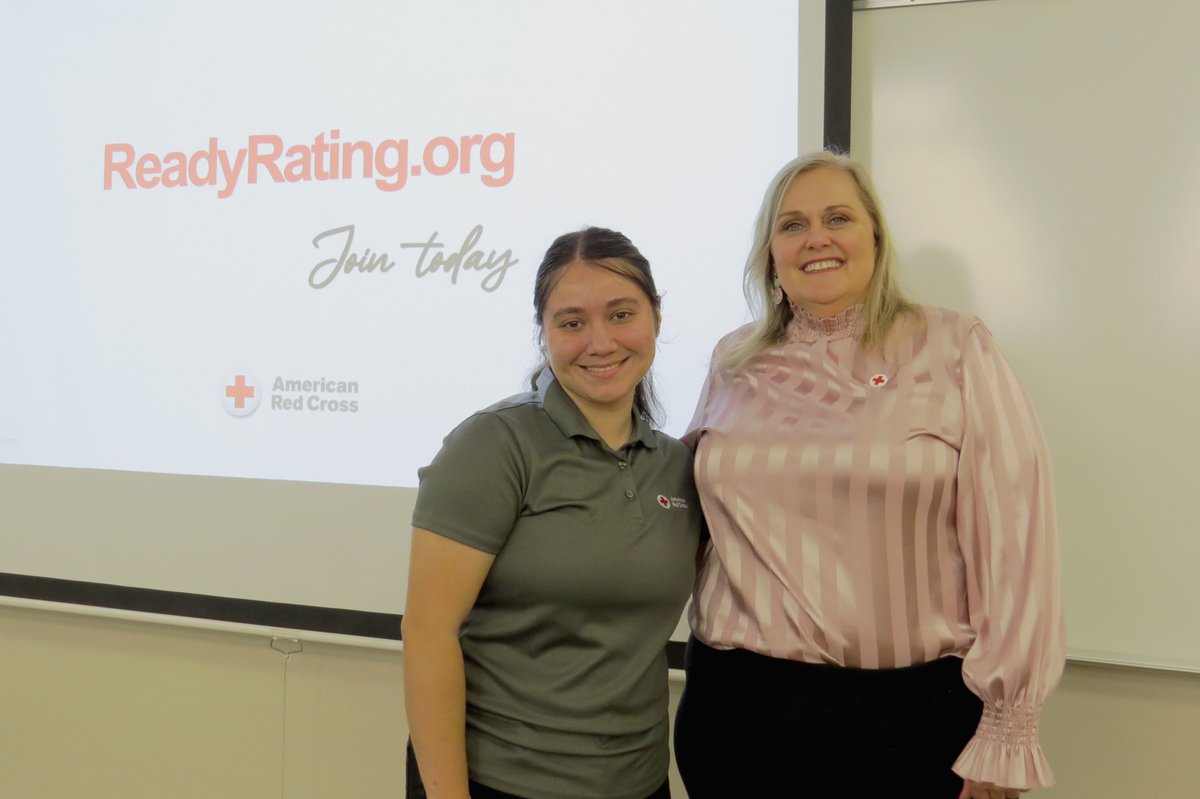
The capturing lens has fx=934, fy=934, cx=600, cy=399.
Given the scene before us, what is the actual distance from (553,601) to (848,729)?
0.45 m

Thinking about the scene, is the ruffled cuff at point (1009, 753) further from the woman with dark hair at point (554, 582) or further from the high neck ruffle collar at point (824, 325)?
the high neck ruffle collar at point (824, 325)

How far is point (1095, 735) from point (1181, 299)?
86 centimetres

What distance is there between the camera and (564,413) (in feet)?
4.29

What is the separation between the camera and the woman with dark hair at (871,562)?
125 cm

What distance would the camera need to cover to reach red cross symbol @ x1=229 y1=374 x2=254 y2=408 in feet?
7.49

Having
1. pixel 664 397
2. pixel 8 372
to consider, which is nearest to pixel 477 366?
pixel 664 397

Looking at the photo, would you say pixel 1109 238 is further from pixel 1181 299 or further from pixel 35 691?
pixel 35 691

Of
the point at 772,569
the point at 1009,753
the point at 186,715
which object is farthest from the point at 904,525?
the point at 186,715

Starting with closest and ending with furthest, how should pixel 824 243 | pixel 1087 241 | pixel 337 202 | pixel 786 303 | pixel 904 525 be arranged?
pixel 904 525 < pixel 824 243 < pixel 786 303 < pixel 1087 241 < pixel 337 202

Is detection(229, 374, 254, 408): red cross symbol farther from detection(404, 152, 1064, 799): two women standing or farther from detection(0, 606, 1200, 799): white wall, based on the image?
detection(404, 152, 1064, 799): two women standing

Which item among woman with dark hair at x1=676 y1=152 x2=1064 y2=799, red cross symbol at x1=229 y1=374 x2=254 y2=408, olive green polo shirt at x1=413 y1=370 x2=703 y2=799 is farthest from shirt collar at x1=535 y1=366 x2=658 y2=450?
red cross symbol at x1=229 y1=374 x2=254 y2=408

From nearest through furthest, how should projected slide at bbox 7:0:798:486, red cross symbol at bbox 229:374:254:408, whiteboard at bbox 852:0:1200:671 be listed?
whiteboard at bbox 852:0:1200:671 → projected slide at bbox 7:0:798:486 → red cross symbol at bbox 229:374:254:408

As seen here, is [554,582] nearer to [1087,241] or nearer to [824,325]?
[824,325]

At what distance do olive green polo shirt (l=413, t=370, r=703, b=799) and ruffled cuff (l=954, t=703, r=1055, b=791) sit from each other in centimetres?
44
